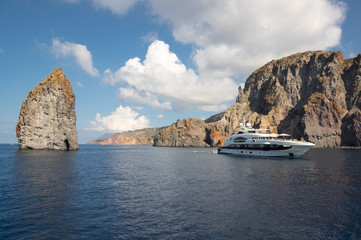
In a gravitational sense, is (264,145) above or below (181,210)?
above

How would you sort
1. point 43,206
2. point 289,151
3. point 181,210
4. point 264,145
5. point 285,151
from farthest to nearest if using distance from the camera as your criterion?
point 264,145
point 285,151
point 289,151
point 43,206
point 181,210

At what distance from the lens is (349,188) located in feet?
91.4

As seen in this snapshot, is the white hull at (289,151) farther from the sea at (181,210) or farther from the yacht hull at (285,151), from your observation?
the sea at (181,210)

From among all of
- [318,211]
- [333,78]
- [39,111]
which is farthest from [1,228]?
[333,78]

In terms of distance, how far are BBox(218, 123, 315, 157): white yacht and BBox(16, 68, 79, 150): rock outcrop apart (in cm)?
7708

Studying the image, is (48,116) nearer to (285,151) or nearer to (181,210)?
(285,151)

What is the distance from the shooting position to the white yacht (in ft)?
224

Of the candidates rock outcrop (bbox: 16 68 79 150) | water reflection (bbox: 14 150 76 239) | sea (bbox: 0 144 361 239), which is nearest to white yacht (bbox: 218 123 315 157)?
sea (bbox: 0 144 361 239)

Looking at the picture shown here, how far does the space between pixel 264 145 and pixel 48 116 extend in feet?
305

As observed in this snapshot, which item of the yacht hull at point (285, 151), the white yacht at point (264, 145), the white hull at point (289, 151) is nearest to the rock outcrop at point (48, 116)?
the white yacht at point (264, 145)

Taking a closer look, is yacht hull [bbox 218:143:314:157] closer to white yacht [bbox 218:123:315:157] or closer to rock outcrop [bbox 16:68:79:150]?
white yacht [bbox 218:123:315:157]

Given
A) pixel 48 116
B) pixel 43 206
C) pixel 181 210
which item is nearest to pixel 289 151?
pixel 181 210

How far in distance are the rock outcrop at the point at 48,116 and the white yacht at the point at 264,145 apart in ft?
253

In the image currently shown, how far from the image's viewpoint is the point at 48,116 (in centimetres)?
10194
